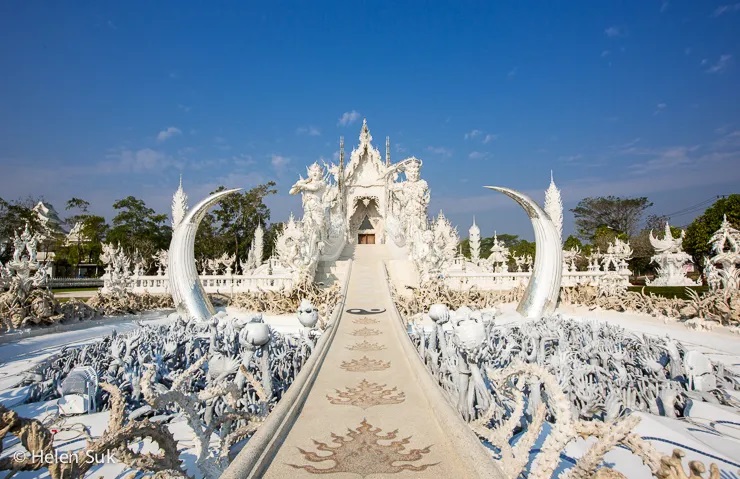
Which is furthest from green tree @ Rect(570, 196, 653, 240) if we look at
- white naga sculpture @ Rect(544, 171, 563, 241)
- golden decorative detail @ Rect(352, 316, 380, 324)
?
golden decorative detail @ Rect(352, 316, 380, 324)

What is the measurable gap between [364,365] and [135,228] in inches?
1355

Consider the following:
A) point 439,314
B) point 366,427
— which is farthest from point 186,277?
point 366,427

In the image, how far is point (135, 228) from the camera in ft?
111

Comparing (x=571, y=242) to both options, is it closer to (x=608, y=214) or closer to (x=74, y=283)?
(x=608, y=214)

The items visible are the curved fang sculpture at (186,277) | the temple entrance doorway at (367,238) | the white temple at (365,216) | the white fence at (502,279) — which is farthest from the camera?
the temple entrance doorway at (367,238)

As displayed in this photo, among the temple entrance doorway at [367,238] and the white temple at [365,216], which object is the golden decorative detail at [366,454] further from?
the temple entrance doorway at [367,238]

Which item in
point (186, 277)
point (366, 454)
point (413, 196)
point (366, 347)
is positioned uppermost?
point (413, 196)

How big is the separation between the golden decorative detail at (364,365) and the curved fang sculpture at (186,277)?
608 centimetres

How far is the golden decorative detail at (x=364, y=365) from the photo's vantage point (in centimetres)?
543

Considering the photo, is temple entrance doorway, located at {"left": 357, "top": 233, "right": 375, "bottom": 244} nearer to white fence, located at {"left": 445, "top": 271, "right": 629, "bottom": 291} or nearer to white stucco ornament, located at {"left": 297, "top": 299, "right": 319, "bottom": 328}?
white fence, located at {"left": 445, "top": 271, "right": 629, "bottom": 291}

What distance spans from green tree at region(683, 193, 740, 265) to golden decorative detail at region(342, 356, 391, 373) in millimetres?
28025

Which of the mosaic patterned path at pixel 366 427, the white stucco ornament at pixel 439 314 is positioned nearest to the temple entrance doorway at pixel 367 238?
the mosaic patterned path at pixel 366 427

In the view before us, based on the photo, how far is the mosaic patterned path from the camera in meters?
2.90

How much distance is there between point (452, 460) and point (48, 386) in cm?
613
